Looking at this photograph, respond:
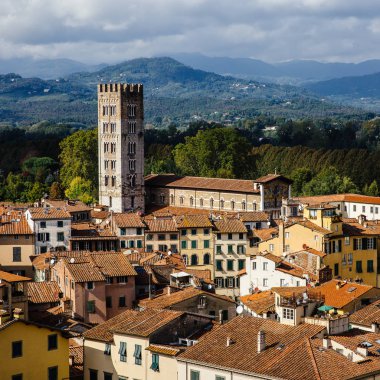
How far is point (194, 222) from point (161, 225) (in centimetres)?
264

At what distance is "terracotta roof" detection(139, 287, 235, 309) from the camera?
49153 millimetres

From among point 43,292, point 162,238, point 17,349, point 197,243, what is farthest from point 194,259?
point 17,349

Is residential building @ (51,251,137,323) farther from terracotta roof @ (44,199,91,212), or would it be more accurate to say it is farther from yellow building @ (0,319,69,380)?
terracotta roof @ (44,199,91,212)

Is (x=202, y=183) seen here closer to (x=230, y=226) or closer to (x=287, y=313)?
(x=230, y=226)

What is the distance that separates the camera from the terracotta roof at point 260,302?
166ft

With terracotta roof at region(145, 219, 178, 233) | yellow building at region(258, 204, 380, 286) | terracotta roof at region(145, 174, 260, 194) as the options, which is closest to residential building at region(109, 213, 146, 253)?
terracotta roof at region(145, 219, 178, 233)

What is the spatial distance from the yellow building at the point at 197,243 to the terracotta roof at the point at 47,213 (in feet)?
28.1

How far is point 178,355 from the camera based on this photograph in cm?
4062

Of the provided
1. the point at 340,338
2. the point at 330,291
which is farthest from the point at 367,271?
the point at 340,338

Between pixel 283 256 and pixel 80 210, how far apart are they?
27.0m

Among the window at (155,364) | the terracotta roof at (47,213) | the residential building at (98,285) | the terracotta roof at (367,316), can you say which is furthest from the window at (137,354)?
the terracotta roof at (47,213)

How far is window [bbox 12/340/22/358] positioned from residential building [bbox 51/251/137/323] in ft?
35.8

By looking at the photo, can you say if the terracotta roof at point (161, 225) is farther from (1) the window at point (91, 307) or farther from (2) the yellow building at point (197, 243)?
(1) the window at point (91, 307)

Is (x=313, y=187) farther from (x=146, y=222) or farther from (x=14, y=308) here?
(x=14, y=308)
